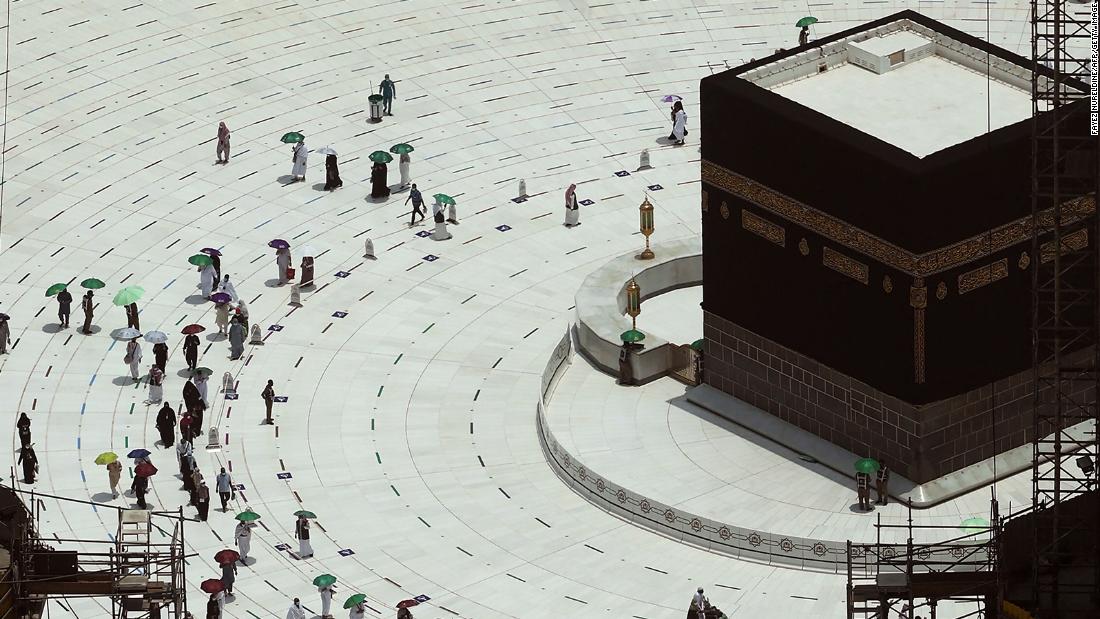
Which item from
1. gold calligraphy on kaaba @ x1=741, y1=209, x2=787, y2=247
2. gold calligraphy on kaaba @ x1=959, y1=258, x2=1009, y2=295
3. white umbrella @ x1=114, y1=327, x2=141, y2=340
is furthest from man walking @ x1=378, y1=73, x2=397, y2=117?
gold calligraphy on kaaba @ x1=959, y1=258, x2=1009, y2=295

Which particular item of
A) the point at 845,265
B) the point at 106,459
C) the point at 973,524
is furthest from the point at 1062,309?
the point at 106,459

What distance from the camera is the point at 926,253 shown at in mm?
105500

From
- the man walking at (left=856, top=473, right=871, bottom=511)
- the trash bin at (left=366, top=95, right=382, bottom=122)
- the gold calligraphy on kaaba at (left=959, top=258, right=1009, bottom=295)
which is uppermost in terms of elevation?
the trash bin at (left=366, top=95, right=382, bottom=122)

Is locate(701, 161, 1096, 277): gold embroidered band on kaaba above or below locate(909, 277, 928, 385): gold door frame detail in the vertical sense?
above

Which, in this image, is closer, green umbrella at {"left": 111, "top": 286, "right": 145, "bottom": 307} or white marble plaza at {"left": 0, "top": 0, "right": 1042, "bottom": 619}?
white marble plaza at {"left": 0, "top": 0, "right": 1042, "bottom": 619}

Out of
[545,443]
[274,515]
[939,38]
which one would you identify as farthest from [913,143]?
[274,515]

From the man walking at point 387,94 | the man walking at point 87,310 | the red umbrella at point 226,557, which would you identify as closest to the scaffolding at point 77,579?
the red umbrella at point 226,557

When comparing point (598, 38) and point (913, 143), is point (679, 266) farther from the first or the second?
point (598, 38)

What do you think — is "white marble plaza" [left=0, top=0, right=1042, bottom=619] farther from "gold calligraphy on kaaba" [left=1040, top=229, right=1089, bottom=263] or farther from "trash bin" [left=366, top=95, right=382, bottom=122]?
"gold calligraphy on kaaba" [left=1040, top=229, right=1089, bottom=263]

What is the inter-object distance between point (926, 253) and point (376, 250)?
112 ft

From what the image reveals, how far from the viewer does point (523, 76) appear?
14838 centimetres

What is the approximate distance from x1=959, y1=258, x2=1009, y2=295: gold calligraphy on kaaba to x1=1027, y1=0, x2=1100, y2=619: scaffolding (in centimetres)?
151

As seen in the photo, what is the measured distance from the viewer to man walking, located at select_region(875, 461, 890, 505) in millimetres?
108312

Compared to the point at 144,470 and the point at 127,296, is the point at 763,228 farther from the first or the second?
the point at 127,296
